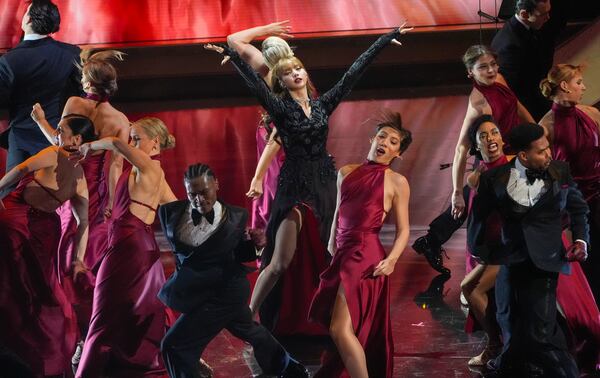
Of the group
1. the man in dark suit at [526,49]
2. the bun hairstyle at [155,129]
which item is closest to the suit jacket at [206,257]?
the bun hairstyle at [155,129]

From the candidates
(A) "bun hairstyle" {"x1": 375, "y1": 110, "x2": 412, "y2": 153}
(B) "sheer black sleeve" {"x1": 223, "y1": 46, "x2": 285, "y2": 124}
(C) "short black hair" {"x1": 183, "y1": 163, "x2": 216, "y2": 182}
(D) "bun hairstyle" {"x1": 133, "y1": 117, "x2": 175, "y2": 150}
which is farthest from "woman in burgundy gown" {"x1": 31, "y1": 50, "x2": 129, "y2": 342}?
(A) "bun hairstyle" {"x1": 375, "y1": 110, "x2": 412, "y2": 153}

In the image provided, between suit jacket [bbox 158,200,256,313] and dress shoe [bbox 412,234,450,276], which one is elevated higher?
suit jacket [bbox 158,200,256,313]

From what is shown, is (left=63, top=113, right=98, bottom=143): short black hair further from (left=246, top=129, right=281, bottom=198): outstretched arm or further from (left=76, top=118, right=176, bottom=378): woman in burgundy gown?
(left=246, top=129, right=281, bottom=198): outstretched arm

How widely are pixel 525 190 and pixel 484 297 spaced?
2.63 feet

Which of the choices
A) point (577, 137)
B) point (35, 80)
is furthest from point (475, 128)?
point (35, 80)

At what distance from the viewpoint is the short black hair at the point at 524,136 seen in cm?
691

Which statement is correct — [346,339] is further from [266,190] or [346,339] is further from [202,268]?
[266,190]

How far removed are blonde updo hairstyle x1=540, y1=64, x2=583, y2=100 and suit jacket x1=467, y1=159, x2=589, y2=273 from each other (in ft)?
3.16

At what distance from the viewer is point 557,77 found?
7.91m

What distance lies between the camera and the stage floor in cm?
738

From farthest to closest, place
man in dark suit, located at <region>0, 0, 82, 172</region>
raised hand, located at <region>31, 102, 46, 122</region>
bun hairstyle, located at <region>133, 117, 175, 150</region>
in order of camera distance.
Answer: man in dark suit, located at <region>0, 0, 82, 172</region>
raised hand, located at <region>31, 102, 46, 122</region>
bun hairstyle, located at <region>133, 117, 175, 150</region>

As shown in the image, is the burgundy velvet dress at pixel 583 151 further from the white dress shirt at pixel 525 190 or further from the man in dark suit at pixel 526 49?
the white dress shirt at pixel 525 190

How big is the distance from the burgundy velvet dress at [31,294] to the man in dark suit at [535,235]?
2190mm

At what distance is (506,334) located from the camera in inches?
278
